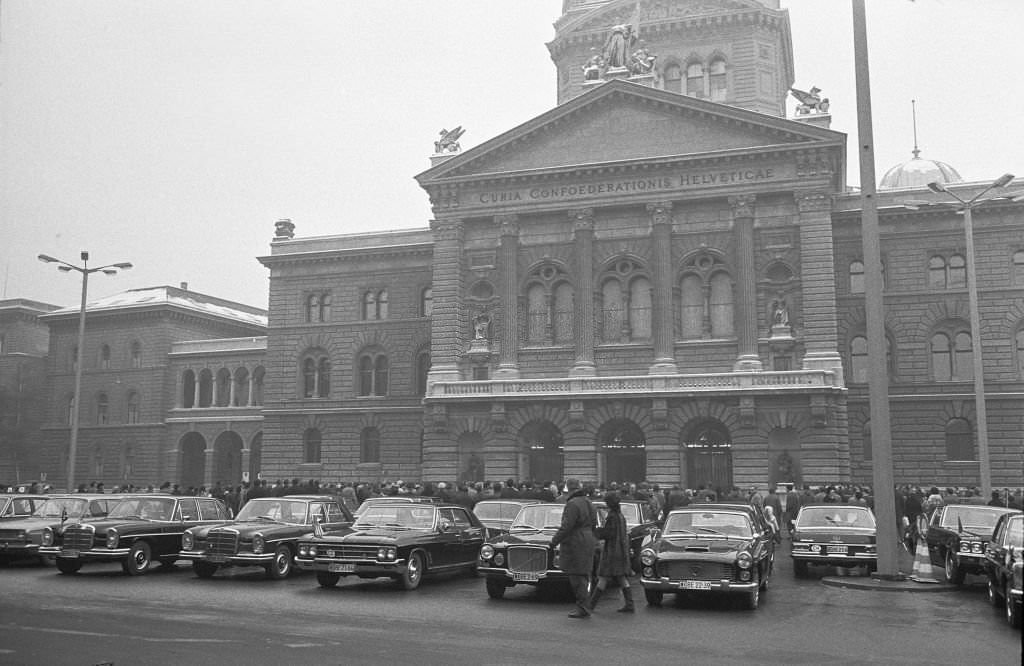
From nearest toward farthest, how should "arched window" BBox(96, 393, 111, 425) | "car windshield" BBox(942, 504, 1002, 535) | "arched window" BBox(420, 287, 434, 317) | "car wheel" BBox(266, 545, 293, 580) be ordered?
1. "car wheel" BBox(266, 545, 293, 580)
2. "car windshield" BBox(942, 504, 1002, 535)
3. "arched window" BBox(420, 287, 434, 317)
4. "arched window" BBox(96, 393, 111, 425)

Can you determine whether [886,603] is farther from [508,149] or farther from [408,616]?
[508,149]

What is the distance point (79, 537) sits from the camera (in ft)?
65.6

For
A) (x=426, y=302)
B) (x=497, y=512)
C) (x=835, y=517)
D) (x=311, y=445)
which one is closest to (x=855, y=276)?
(x=426, y=302)

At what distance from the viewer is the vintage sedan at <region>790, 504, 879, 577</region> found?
2052 centimetres

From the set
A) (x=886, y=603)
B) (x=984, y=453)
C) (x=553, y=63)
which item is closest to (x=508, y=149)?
(x=553, y=63)

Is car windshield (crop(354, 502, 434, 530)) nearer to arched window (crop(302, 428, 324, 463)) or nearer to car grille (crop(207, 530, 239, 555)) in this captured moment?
car grille (crop(207, 530, 239, 555))

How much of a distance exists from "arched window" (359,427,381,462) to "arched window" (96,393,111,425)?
958 inches

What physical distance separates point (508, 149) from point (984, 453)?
989 inches

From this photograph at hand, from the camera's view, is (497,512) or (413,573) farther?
(497,512)

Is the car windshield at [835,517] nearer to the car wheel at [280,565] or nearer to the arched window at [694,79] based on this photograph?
the car wheel at [280,565]

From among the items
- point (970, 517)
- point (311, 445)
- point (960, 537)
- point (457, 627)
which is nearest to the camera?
point (457, 627)

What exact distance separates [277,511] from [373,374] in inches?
1342

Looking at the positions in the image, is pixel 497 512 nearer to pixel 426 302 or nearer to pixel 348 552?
pixel 348 552

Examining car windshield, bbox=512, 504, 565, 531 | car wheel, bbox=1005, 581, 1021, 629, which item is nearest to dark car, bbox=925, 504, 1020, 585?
car wheel, bbox=1005, 581, 1021, 629
